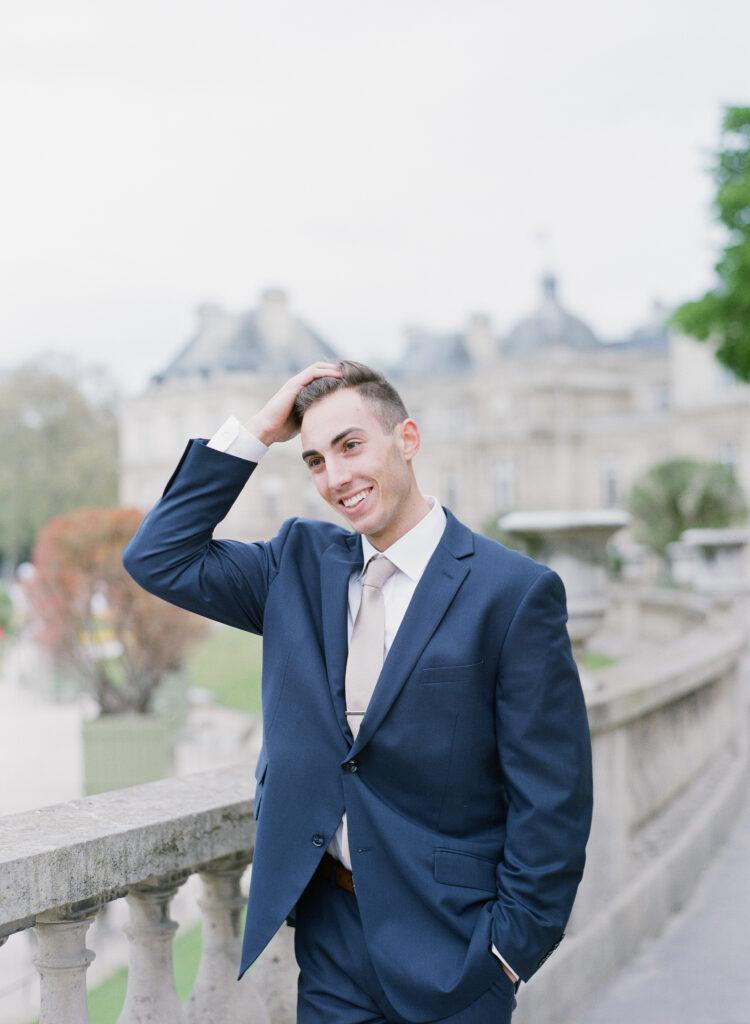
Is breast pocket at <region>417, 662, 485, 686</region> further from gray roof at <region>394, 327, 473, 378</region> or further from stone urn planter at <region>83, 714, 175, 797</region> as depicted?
gray roof at <region>394, 327, 473, 378</region>

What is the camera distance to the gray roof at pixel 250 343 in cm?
5078

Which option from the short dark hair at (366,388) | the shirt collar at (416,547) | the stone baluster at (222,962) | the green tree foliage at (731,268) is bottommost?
the stone baluster at (222,962)

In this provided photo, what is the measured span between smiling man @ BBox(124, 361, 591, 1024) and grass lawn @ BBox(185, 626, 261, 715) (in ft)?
51.5

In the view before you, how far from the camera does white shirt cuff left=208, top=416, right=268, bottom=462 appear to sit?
194cm

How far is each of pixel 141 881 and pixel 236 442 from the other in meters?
0.86

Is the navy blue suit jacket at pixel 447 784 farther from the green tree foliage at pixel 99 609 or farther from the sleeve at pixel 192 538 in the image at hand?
the green tree foliage at pixel 99 609

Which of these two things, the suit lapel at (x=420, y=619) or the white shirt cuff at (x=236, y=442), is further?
the white shirt cuff at (x=236, y=442)

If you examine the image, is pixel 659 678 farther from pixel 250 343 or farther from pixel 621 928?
pixel 250 343

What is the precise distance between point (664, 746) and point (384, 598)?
127 inches

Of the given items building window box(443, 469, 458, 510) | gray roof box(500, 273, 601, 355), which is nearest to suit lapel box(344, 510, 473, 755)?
building window box(443, 469, 458, 510)

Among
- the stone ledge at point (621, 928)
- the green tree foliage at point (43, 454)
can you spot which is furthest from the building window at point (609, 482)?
the stone ledge at point (621, 928)

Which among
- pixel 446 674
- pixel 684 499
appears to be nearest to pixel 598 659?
pixel 684 499

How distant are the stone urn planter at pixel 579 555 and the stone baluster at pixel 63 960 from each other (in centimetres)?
359

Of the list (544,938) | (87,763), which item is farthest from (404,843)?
(87,763)
